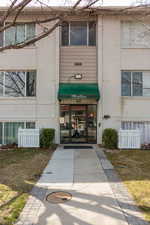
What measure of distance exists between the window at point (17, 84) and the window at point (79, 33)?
337cm

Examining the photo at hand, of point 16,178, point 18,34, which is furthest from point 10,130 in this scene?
point 16,178

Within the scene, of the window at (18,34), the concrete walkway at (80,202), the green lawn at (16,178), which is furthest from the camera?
the window at (18,34)

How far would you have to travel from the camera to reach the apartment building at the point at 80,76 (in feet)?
44.7

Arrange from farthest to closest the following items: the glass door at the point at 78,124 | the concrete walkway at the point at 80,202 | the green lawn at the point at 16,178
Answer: the glass door at the point at 78,124 < the green lawn at the point at 16,178 < the concrete walkway at the point at 80,202

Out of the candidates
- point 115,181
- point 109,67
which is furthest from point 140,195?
point 109,67

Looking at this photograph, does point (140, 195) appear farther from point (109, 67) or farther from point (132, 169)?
point (109, 67)

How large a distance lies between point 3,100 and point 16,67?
7.81 ft

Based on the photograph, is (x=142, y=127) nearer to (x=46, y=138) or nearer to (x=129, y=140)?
(x=129, y=140)

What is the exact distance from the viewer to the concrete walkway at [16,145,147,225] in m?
4.24

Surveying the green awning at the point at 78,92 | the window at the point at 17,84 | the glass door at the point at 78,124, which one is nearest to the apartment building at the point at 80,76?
the window at the point at 17,84

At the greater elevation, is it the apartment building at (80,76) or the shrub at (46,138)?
the apartment building at (80,76)

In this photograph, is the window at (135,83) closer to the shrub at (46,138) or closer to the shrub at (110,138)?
the shrub at (110,138)

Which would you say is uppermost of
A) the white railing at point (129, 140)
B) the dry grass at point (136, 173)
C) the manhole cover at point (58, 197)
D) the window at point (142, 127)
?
the window at point (142, 127)

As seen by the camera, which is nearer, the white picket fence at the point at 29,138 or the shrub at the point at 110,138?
the shrub at the point at 110,138
